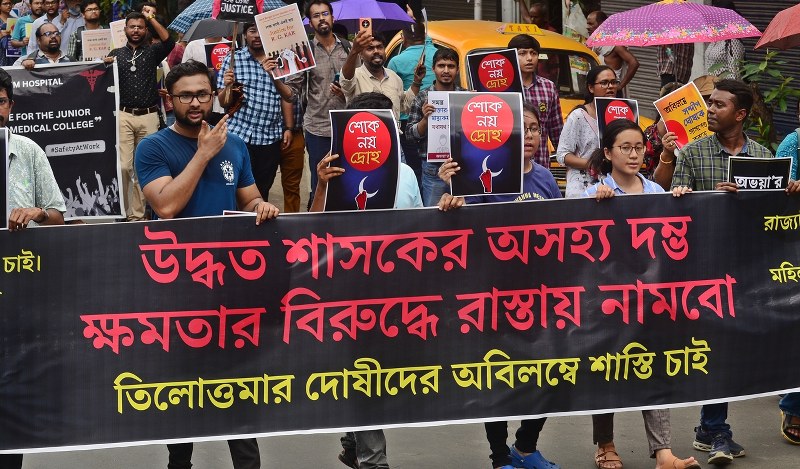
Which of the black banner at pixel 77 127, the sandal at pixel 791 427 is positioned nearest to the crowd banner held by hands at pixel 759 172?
the sandal at pixel 791 427

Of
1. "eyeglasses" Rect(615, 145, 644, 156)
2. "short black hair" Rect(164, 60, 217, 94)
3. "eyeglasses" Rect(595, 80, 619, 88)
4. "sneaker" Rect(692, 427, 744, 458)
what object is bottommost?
"sneaker" Rect(692, 427, 744, 458)

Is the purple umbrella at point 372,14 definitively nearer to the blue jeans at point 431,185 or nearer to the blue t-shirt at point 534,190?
the blue jeans at point 431,185

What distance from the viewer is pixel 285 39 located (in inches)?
375

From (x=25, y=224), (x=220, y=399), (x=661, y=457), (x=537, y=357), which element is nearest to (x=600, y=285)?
(x=537, y=357)

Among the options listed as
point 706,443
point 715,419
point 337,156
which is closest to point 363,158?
point 337,156

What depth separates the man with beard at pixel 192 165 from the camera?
5.63 meters

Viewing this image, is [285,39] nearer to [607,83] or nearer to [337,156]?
[607,83]

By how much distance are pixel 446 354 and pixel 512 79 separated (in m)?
3.87

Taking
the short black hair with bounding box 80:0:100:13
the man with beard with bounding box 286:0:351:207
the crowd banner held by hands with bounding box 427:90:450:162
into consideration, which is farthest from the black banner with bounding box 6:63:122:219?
the crowd banner held by hands with bounding box 427:90:450:162

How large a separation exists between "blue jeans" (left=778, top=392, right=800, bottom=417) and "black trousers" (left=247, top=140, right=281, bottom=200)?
4.95 meters

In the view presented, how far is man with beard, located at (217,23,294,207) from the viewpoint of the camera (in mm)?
10508

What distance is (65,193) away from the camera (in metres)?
10.8

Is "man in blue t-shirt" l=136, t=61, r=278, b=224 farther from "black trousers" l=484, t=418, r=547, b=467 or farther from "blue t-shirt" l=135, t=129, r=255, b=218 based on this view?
"black trousers" l=484, t=418, r=547, b=467

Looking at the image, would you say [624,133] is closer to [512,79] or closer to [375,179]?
[375,179]
